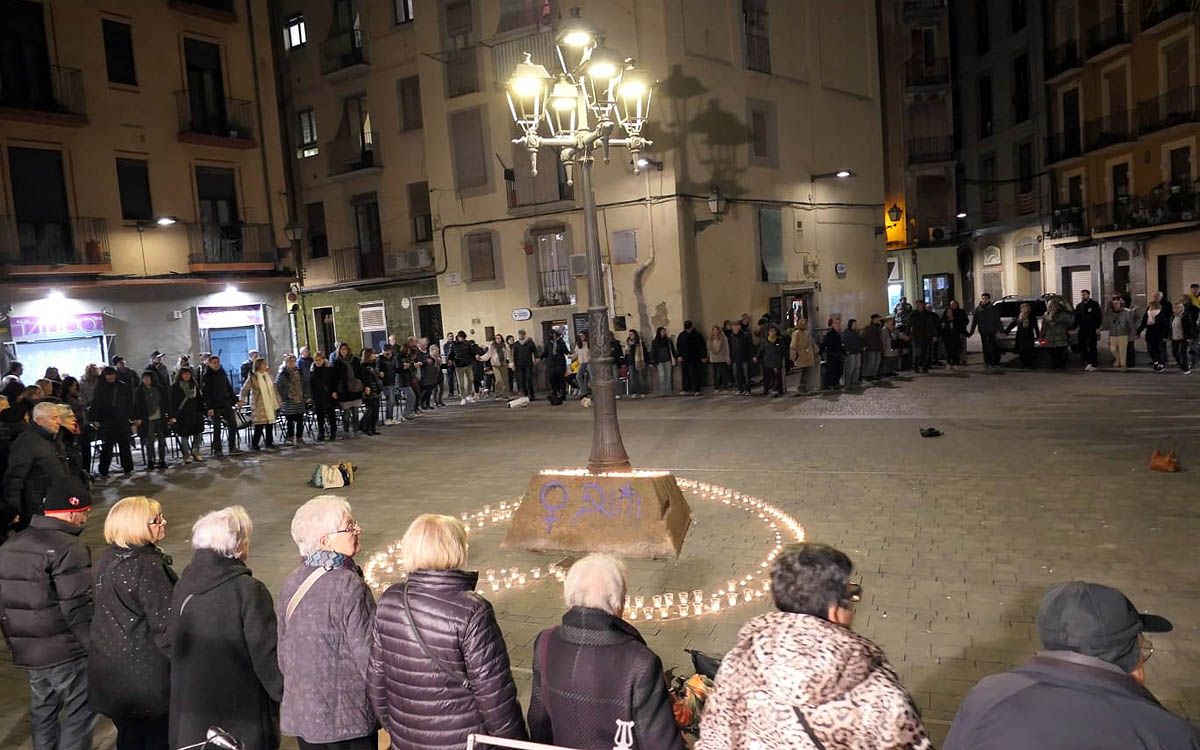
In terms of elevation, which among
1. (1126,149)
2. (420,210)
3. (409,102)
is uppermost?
(409,102)

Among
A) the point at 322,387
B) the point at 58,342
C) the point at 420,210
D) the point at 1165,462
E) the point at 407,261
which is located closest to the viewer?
the point at 1165,462

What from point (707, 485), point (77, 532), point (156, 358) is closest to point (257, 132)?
point (156, 358)

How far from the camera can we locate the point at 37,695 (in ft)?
14.0

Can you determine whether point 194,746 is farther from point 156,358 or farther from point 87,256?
point 87,256

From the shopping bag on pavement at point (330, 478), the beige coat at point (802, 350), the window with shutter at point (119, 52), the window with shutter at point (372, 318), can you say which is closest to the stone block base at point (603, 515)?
the shopping bag on pavement at point (330, 478)

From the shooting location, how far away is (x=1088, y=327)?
18.1 meters

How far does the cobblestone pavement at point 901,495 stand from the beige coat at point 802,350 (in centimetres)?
109

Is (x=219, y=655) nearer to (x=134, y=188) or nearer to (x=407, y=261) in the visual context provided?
(x=134, y=188)

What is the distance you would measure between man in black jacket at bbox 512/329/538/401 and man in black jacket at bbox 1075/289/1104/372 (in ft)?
40.4

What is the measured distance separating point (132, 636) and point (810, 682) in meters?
3.02

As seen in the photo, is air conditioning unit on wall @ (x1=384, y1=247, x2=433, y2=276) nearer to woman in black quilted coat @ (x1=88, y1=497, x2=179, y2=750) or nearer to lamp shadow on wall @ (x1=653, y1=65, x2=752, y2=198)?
lamp shadow on wall @ (x1=653, y1=65, x2=752, y2=198)

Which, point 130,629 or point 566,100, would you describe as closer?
point 130,629

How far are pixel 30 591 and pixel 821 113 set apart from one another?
23759mm

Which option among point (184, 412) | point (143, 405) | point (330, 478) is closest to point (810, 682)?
point (330, 478)
